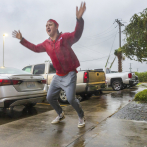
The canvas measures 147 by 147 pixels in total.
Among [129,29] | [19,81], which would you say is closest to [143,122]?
[19,81]

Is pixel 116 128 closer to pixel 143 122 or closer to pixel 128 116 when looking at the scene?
pixel 143 122

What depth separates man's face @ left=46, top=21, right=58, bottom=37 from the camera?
3545mm

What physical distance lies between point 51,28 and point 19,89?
7.57 ft

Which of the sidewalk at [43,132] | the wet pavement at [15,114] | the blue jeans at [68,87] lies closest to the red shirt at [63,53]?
the blue jeans at [68,87]

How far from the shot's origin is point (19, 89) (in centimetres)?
514

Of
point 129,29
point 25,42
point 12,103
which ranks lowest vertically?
point 12,103

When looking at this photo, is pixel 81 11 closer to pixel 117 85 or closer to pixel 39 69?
pixel 39 69

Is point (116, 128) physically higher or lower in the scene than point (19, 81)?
lower

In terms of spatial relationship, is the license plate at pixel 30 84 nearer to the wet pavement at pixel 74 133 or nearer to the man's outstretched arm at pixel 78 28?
the wet pavement at pixel 74 133

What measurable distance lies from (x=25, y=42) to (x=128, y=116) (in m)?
2.95

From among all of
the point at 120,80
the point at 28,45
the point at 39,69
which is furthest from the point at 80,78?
the point at 120,80

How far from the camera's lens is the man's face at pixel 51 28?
3545mm

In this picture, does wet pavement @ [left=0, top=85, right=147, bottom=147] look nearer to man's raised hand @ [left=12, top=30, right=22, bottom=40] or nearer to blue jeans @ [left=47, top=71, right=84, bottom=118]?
blue jeans @ [left=47, top=71, right=84, bottom=118]

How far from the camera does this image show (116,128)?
3572 mm
